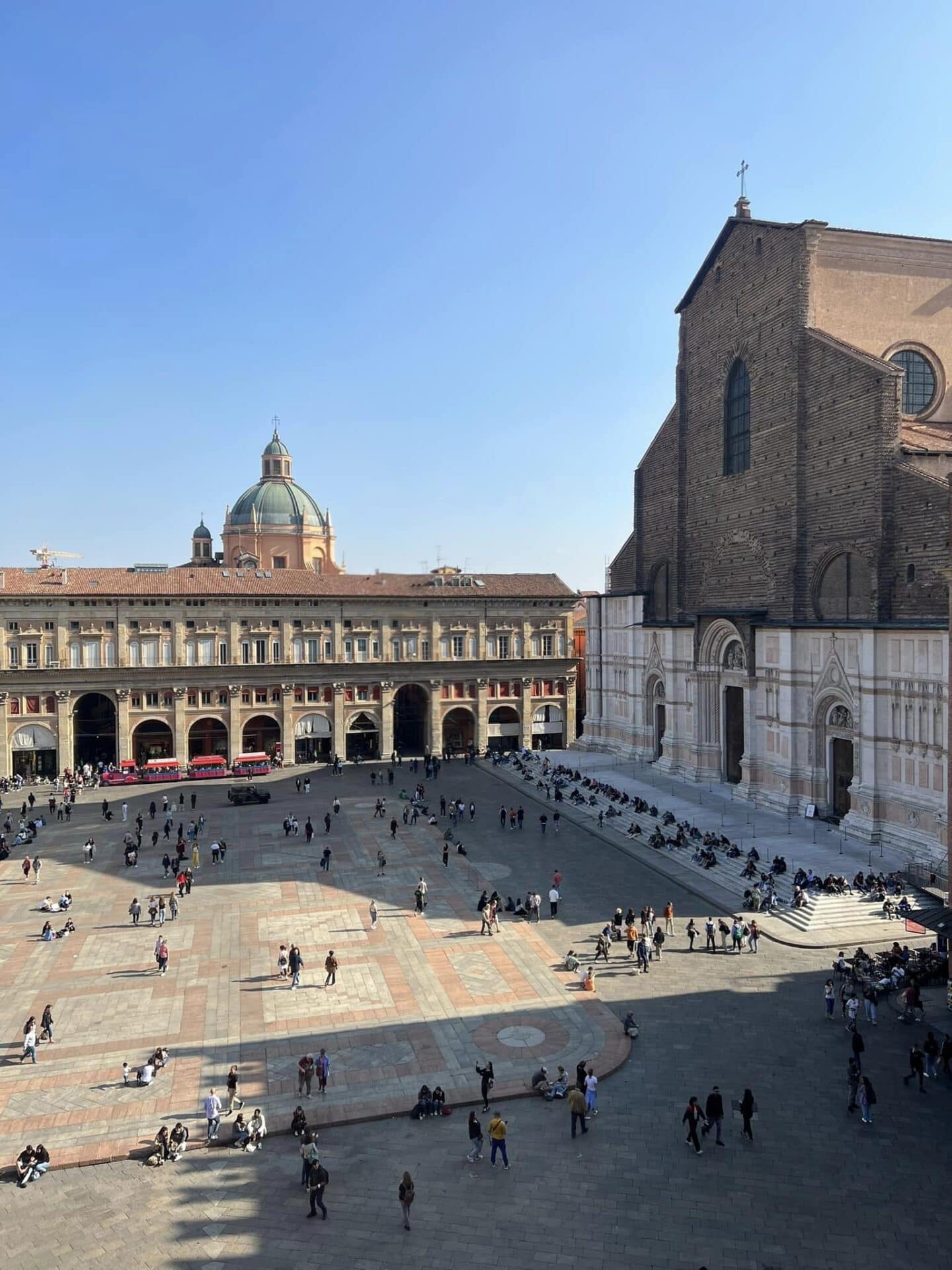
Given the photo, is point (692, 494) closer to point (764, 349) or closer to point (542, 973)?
point (764, 349)

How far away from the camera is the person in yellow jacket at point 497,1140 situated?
17.5 m

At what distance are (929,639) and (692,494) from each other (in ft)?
75.9

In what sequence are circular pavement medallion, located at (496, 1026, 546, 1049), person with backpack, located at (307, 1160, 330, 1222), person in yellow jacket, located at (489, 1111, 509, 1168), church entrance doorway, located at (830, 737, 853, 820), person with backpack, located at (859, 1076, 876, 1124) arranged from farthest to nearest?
church entrance doorway, located at (830, 737, 853, 820) < circular pavement medallion, located at (496, 1026, 546, 1049) < person with backpack, located at (859, 1076, 876, 1124) < person in yellow jacket, located at (489, 1111, 509, 1168) < person with backpack, located at (307, 1160, 330, 1222)

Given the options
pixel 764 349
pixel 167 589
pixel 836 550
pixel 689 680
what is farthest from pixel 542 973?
pixel 167 589

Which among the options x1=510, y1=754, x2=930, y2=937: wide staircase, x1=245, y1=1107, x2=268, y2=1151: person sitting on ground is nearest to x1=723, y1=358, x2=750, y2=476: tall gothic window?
x1=510, y1=754, x2=930, y2=937: wide staircase

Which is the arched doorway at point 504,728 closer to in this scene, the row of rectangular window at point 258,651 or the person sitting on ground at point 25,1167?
the row of rectangular window at point 258,651

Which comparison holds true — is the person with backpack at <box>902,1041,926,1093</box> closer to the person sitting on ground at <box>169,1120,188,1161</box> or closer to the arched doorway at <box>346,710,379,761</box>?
the person sitting on ground at <box>169,1120,188,1161</box>

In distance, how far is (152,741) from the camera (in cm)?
6612

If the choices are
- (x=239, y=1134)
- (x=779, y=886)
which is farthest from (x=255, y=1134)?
(x=779, y=886)

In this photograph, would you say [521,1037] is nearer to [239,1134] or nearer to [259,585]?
[239,1134]

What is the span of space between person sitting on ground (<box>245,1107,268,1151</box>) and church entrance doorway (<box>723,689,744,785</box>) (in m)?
37.5

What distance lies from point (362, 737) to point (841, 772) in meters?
38.8

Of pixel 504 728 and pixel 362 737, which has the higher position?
pixel 504 728

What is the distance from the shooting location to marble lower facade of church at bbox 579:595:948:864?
36844 millimetres
